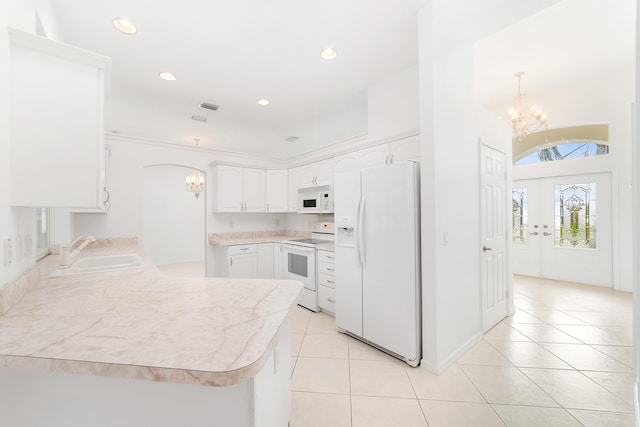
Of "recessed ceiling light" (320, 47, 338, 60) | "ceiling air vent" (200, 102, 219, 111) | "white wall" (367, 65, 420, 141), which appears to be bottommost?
"white wall" (367, 65, 420, 141)

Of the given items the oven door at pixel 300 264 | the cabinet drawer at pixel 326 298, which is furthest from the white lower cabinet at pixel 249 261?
the cabinet drawer at pixel 326 298

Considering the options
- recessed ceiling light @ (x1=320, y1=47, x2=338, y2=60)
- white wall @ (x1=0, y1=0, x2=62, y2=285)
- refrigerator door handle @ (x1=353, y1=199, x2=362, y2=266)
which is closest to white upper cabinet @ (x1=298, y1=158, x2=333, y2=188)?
refrigerator door handle @ (x1=353, y1=199, x2=362, y2=266)

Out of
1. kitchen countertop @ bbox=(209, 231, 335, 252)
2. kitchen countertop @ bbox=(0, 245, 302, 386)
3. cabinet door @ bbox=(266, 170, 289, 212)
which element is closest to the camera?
kitchen countertop @ bbox=(0, 245, 302, 386)

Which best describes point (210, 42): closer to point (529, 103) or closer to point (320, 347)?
point (320, 347)

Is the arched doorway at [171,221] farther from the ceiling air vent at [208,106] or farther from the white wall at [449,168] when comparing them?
the white wall at [449,168]

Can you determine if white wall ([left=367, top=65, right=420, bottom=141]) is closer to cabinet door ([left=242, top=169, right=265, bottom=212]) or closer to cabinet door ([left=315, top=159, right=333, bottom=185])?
cabinet door ([left=315, top=159, right=333, bottom=185])

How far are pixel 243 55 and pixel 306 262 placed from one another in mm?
2641

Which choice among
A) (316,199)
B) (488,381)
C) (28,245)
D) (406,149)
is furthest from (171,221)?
(488,381)

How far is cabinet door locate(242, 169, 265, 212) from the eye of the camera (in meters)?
4.82

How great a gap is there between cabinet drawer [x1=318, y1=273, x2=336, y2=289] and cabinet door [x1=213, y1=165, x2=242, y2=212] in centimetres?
214

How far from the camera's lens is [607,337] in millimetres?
2658

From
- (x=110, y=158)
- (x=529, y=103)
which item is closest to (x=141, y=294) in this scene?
(x=110, y=158)

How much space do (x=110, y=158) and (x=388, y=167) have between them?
4.11 m

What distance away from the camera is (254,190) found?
490 centimetres
